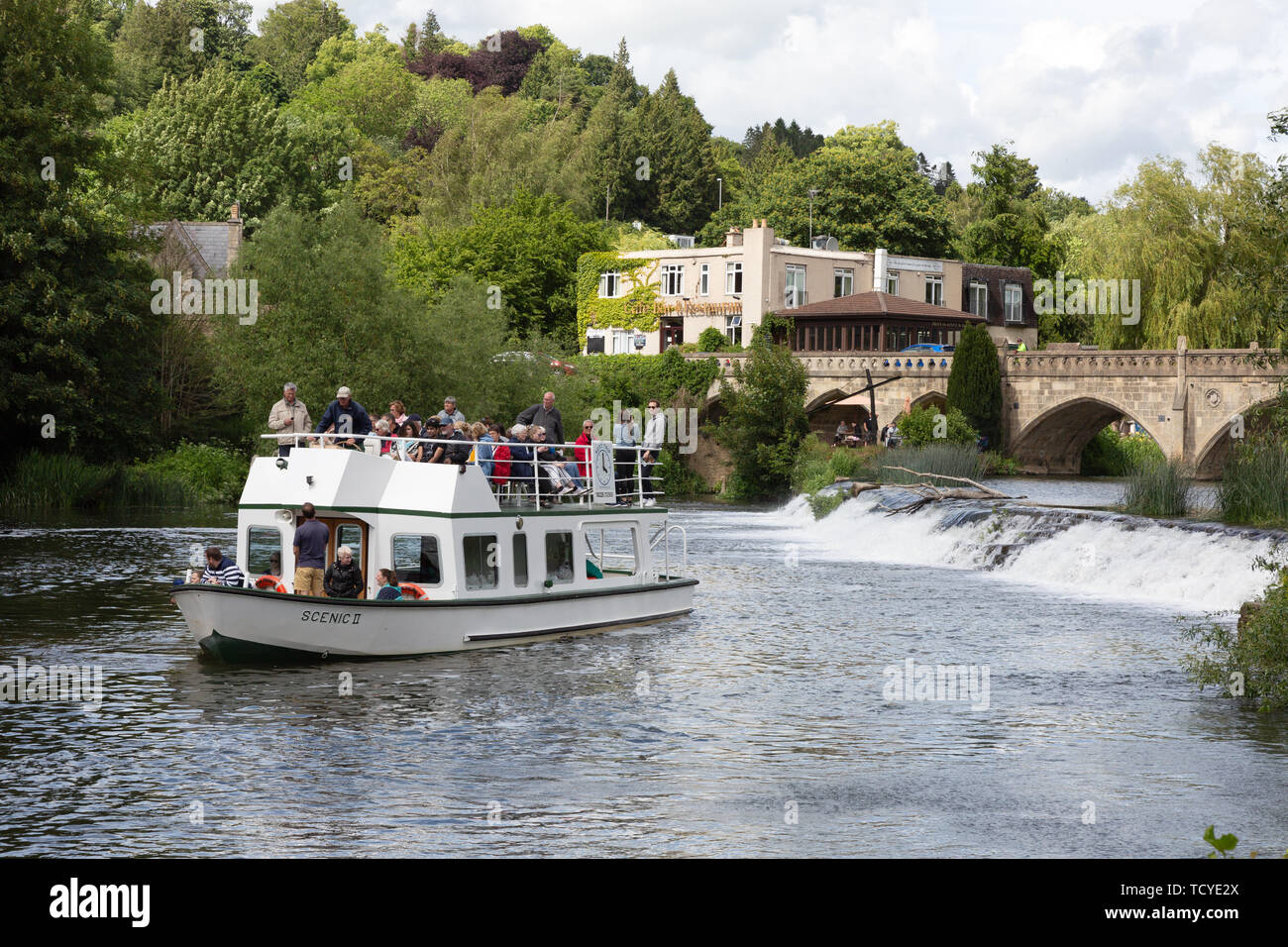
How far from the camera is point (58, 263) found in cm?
4616

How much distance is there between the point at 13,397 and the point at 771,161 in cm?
9350

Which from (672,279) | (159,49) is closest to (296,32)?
(159,49)

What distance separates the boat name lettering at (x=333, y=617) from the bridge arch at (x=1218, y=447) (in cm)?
5210

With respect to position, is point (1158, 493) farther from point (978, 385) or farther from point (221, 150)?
point (221, 150)

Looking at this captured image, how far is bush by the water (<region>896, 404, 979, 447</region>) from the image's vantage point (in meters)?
64.2

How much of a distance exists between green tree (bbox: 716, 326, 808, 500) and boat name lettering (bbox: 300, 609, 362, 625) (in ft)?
144

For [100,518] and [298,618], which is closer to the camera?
[298,618]

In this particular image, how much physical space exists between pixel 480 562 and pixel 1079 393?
179 ft

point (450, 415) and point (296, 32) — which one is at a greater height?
point (296, 32)

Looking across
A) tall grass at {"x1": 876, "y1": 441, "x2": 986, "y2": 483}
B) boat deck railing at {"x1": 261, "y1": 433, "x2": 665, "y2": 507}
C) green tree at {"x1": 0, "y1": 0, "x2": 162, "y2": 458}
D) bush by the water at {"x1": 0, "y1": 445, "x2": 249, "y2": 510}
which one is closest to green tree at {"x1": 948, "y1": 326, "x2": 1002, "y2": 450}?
tall grass at {"x1": 876, "y1": 441, "x2": 986, "y2": 483}

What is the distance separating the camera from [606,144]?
392ft

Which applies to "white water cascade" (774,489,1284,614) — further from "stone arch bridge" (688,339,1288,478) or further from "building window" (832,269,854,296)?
"building window" (832,269,854,296)

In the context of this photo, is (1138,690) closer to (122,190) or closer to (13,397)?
(13,397)
